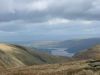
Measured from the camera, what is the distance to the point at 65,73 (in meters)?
51.3

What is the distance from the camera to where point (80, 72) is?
4919cm

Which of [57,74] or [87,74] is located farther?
[57,74]

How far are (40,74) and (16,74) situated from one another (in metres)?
4.38

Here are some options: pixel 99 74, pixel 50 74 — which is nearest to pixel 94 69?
pixel 99 74

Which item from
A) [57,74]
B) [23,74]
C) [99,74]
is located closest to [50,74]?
[57,74]

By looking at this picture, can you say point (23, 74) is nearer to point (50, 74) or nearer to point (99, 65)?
point (50, 74)

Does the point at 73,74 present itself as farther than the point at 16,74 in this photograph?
No

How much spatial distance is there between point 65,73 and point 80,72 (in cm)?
313

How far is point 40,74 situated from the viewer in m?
53.1

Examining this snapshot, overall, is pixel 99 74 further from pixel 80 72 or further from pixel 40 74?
pixel 40 74

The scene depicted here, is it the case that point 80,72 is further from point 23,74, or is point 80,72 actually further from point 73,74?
point 23,74

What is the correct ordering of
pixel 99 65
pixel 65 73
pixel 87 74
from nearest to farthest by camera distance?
pixel 87 74 < pixel 65 73 < pixel 99 65

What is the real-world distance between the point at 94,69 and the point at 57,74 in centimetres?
638

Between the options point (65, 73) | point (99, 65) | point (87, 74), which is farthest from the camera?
point (99, 65)
